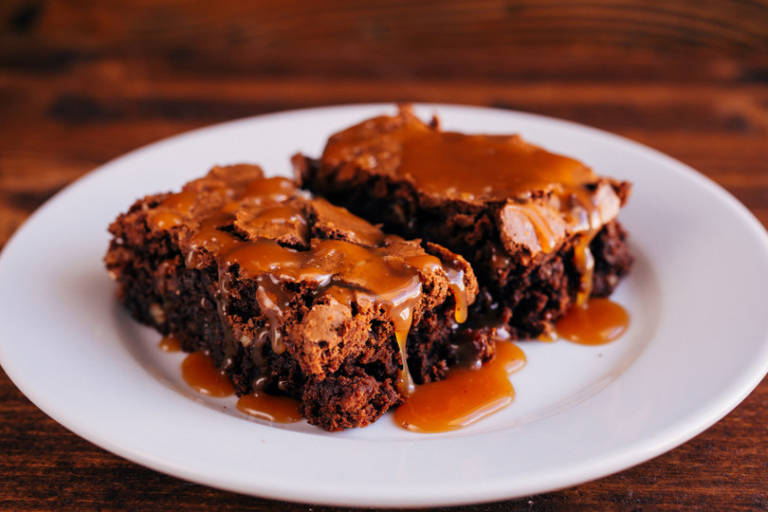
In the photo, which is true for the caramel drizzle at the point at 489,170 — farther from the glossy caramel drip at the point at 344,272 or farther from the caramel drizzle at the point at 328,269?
the glossy caramel drip at the point at 344,272

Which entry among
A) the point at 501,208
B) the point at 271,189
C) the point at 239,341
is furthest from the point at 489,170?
the point at 239,341

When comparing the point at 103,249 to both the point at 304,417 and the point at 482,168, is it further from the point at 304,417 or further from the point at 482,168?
the point at 482,168

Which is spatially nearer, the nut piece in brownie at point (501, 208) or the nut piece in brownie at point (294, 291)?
the nut piece in brownie at point (294, 291)

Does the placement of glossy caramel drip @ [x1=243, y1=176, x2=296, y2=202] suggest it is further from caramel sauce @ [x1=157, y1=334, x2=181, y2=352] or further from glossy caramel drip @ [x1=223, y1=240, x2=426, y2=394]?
caramel sauce @ [x1=157, y1=334, x2=181, y2=352]

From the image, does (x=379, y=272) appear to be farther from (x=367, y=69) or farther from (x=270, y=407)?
(x=367, y=69)

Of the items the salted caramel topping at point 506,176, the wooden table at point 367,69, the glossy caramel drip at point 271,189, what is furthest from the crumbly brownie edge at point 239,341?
the wooden table at point 367,69

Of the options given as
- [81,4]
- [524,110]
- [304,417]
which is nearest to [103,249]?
[304,417]
